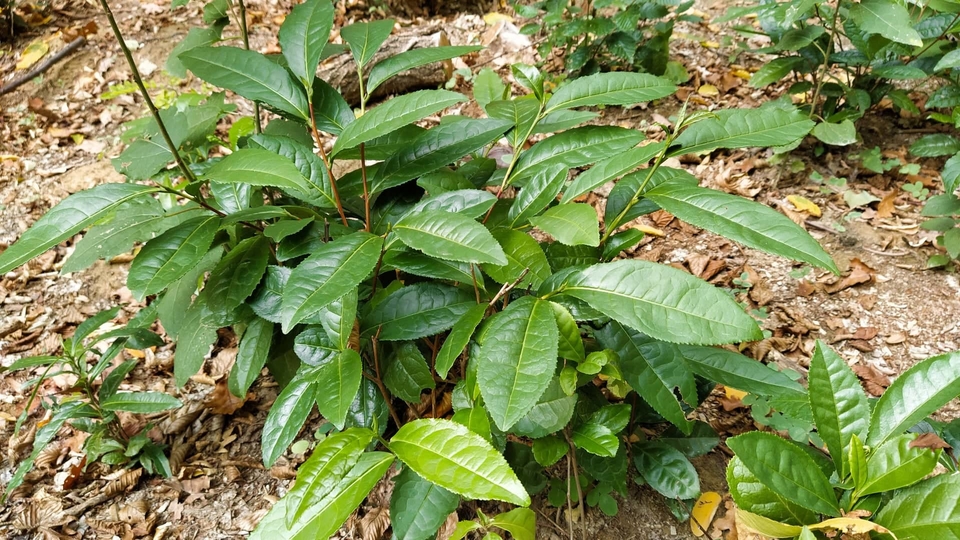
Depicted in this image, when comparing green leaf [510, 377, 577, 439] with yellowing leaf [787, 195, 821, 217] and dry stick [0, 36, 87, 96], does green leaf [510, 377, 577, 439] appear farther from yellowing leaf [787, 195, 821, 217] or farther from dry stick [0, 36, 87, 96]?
yellowing leaf [787, 195, 821, 217]

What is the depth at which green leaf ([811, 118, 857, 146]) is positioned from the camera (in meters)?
2.71

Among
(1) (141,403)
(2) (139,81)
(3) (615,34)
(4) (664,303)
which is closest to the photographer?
(4) (664,303)

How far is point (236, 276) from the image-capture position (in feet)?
4.79

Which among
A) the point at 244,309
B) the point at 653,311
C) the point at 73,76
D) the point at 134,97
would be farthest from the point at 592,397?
the point at 73,76

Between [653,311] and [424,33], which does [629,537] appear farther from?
[424,33]

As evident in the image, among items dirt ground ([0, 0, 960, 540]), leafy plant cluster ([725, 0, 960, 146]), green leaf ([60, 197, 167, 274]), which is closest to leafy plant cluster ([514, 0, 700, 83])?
dirt ground ([0, 0, 960, 540])

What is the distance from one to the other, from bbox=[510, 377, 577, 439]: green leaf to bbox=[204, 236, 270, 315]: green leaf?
73 cm

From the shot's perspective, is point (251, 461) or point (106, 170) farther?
point (106, 170)

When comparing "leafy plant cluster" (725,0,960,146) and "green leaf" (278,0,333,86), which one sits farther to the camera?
"leafy plant cluster" (725,0,960,146)

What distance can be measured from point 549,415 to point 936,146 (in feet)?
8.02

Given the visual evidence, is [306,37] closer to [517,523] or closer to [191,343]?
[191,343]

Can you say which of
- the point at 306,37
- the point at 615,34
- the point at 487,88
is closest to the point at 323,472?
the point at 306,37

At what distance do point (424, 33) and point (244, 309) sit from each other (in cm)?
324

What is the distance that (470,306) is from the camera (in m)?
1.35
